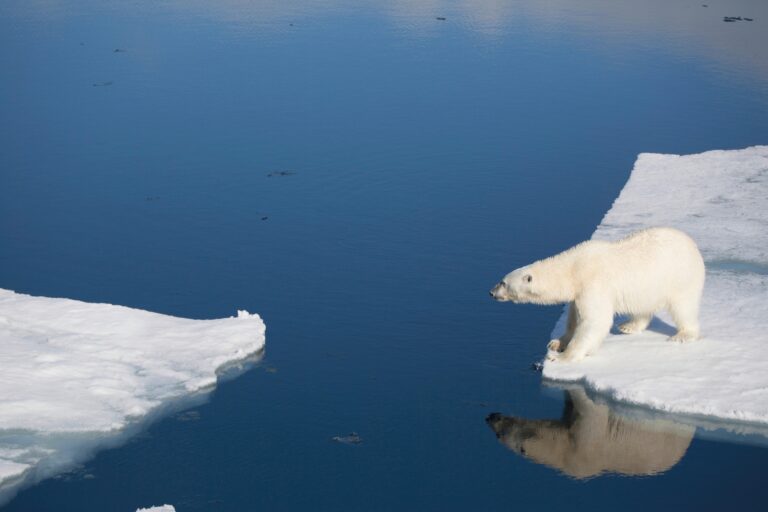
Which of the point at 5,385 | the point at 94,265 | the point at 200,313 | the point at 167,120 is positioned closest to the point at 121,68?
the point at 167,120

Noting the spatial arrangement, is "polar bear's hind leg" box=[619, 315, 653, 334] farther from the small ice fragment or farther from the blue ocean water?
the small ice fragment

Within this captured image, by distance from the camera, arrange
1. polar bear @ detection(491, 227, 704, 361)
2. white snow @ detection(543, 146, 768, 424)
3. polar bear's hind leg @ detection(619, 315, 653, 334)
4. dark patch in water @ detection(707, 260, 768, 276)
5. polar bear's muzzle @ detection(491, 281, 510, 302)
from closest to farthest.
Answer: white snow @ detection(543, 146, 768, 424) < polar bear @ detection(491, 227, 704, 361) < polar bear's muzzle @ detection(491, 281, 510, 302) < polar bear's hind leg @ detection(619, 315, 653, 334) < dark patch in water @ detection(707, 260, 768, 276)

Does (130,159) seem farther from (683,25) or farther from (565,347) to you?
(683,25)

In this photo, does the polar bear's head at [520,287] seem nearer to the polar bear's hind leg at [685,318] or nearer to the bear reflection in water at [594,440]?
the bear reflection in water at [594,440]

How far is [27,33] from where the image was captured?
19047 mm

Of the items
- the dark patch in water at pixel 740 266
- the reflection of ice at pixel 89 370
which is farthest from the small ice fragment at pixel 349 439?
the dark patch in water at pixel 740 266

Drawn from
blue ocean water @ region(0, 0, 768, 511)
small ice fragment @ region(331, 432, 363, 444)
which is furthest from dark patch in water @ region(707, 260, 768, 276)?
small ice fragment @ region(331, 432, 363, 444)

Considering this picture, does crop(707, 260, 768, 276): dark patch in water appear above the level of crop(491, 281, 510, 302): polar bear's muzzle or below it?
below

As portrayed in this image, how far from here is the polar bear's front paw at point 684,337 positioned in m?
7.90

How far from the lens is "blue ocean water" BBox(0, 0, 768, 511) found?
21.8 ft

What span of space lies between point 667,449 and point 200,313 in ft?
12.8

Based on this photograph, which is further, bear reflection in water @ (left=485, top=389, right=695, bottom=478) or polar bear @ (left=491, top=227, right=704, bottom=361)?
polar bear @ (left=491, top=227, right=704, bottom=361)

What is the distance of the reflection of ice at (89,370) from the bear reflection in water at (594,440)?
2.16 m

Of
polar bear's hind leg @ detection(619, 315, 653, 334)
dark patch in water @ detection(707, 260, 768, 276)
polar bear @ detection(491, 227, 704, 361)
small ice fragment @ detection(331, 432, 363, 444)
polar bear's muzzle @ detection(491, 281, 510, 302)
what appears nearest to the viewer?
small ice fragment @ detection(331, 432, 363, 444)
